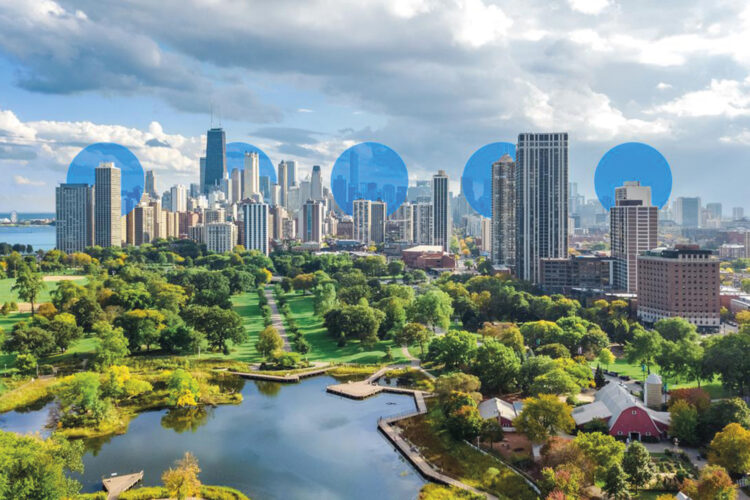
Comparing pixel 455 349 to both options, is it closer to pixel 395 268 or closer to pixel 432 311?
pixel 432 311

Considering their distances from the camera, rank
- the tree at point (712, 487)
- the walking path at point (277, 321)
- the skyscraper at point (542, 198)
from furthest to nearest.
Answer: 1. the skyscraper at point (542, 198)
2. the walking path at point (277, 321)
3. the tree at point (712, 487)

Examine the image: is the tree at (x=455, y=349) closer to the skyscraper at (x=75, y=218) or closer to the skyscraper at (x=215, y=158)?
the skyscraper at (x=75, y=218)

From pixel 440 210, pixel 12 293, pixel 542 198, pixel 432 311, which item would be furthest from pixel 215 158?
pixel 432 311

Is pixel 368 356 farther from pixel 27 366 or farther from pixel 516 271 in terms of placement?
pixel 516 271

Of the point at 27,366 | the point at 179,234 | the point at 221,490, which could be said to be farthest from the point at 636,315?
the point at 179,234

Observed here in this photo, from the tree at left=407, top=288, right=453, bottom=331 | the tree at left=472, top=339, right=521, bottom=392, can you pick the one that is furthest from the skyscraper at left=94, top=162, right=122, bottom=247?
the tree at left=472, top=339, right=521, bottom=392

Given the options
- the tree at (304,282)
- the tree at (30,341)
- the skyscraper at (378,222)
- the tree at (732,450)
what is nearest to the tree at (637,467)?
the tree at (732,450)

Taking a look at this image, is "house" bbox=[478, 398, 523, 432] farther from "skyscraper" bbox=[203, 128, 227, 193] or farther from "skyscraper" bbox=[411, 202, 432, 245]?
"skyscraper" bbox=[203, 128, 227, 193]
